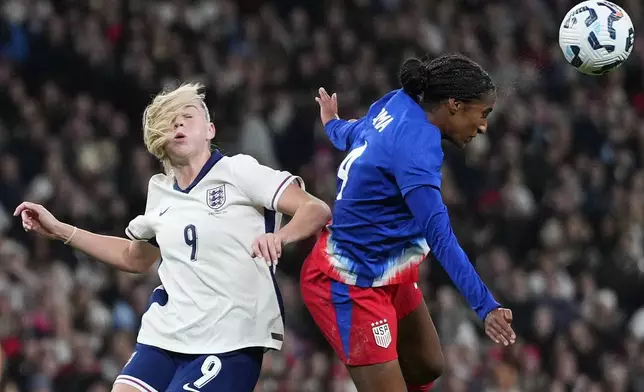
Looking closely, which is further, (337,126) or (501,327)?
(337,126)

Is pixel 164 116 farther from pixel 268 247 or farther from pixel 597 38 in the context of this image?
pixel 597 38

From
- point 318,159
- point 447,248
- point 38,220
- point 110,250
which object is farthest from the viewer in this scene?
point 318,159

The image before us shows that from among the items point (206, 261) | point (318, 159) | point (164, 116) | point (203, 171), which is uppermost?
point (164, 116)

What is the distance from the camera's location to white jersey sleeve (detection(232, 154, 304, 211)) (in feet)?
19.8

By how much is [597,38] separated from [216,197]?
2212 mm

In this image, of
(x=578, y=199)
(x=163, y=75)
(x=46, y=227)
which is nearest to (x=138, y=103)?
(x=163, y=75)

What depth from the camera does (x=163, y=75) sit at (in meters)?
15.8

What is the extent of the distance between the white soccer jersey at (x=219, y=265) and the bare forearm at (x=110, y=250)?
36cm

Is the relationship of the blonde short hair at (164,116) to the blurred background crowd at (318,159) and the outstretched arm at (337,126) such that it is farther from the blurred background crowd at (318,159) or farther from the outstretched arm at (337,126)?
the blurred background crowd at (318,159)

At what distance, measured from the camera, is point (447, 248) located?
5723mm

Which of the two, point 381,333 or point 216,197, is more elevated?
point 216,197

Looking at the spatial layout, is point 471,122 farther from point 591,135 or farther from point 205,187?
point 591,135

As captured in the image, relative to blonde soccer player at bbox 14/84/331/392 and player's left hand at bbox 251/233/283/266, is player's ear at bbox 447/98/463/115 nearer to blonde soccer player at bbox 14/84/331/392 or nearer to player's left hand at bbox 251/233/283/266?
blonde soccer player at bbox 14/84/331/392

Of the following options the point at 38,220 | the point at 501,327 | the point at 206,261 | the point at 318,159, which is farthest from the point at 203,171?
the point at 318,159
